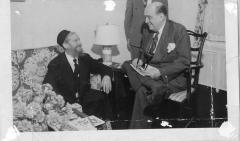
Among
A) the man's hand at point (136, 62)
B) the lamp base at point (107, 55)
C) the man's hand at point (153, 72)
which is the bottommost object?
the man's hand at point (153, 72)

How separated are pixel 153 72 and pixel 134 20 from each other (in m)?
0.23

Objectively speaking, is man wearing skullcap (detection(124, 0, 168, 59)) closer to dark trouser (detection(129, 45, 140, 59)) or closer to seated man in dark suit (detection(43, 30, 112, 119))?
dark trouser (detection(129, 45, 140, 59))

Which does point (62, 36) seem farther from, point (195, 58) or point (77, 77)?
point (195, 58)

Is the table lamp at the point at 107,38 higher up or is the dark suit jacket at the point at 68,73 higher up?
the table lamp at the point at 107,38

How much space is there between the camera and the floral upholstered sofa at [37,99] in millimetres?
1413

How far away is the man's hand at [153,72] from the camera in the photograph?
1452 mm

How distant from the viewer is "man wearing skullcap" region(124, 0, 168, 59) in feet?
4.68

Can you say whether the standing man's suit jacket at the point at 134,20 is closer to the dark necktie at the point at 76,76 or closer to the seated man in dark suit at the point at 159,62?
the seated man in dark suit at the point at 159,62

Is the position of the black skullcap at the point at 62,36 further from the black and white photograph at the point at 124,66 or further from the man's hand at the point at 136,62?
the man's hand at the point at 136,62

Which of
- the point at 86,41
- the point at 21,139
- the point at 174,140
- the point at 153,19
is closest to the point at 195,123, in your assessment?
the point at 174,140

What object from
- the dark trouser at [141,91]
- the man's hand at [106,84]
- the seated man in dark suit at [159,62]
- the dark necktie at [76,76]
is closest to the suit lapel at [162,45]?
the seated man in dark suit at [159,62]

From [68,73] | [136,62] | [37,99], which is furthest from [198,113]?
[37,99]

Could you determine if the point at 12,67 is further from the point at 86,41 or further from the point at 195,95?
the point at 195,95

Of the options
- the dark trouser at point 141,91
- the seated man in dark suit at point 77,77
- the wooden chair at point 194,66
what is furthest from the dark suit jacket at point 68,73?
the wooden chair at point 194,66
